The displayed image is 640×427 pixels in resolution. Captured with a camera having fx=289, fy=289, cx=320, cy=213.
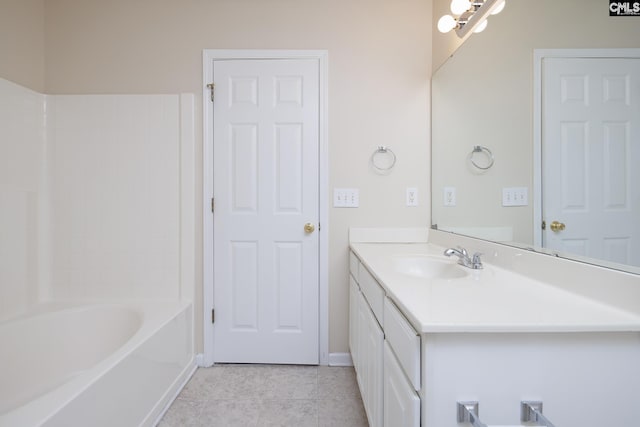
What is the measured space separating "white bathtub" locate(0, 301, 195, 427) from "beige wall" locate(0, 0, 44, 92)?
1.48m

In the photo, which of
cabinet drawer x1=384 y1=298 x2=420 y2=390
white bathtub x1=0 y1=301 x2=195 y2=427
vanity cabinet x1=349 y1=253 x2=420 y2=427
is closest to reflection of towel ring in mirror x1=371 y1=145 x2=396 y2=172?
vanity cabinet x1=349 y1=253 x2=420 y2=427

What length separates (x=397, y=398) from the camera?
869 mm

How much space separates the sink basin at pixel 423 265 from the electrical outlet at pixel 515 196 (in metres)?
0.37

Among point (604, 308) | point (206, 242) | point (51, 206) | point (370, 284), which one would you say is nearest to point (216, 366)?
point (206, 242)

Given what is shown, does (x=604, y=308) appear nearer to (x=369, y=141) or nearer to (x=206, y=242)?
(x=369, y=141)

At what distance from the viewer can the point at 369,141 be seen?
1.96 meters

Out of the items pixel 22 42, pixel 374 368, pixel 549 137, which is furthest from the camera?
pixel 22 42

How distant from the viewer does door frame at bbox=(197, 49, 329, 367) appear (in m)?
1.93

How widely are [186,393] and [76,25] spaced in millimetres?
2493

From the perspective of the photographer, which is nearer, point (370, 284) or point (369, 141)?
point (370, 284)

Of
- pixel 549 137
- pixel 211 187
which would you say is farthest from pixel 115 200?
pixel 549 137

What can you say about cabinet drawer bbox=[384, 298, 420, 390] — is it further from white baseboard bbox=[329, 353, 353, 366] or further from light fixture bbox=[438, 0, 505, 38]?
light fixture bbox=[438, 0, 505, 38]

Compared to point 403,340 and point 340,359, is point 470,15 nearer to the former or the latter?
point 403,340

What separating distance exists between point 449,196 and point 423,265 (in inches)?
20.9
